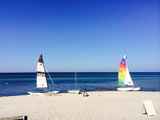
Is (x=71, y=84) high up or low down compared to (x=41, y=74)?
down

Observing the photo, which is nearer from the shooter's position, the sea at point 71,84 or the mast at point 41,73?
the mast at point 41,73

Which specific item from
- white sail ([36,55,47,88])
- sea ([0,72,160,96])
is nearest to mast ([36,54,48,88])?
white sail ([36,55,47,88])

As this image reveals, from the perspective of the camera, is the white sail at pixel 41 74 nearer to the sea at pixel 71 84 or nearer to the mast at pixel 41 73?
the mast at pixel 41 73

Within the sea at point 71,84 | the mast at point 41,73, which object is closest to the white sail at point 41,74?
the mast at point 41,73

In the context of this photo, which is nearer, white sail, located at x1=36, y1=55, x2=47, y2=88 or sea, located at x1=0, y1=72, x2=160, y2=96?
white sail, located at x1=36, y1=55, x2=47, y2=88

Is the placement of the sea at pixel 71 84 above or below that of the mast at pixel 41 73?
below

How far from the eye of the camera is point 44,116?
14805 millimetres

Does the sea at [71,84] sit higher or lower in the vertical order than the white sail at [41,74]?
lower

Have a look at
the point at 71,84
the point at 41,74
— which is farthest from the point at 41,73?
the point at 71,84

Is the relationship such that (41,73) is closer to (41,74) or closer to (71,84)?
(41,74)

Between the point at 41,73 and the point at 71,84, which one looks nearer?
the point at 41,73

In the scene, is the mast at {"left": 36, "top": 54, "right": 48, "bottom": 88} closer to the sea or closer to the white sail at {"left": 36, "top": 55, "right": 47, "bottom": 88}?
the white sail at {"left": 36, "top": 55, "right": 47, "bottom": 88}

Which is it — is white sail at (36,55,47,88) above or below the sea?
above

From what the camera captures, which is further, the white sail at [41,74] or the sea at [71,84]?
the sea at [71,84]
